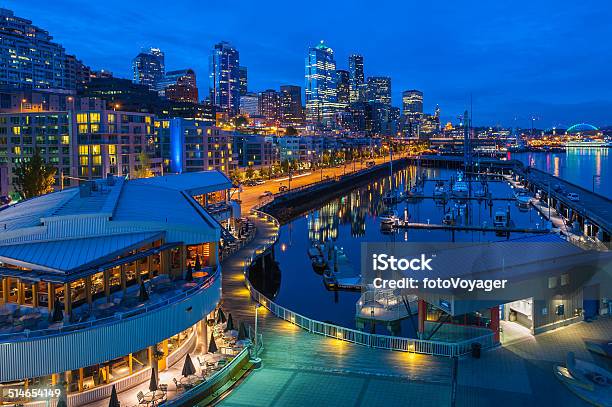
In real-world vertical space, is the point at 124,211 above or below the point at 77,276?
above

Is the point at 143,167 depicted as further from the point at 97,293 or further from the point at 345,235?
the point at 97,293

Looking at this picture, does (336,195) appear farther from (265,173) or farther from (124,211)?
(124,211)

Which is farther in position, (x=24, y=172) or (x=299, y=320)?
(x=24, y=172)

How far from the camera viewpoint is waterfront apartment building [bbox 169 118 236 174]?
356 feet

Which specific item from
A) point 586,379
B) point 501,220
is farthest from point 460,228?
point 586,379

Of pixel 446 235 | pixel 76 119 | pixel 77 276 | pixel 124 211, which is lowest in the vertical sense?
pixel 446 235

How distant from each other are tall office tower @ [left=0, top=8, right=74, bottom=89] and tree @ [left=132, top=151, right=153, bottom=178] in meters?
98.1

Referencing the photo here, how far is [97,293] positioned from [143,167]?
72333 millimetres

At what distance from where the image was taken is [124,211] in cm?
2747

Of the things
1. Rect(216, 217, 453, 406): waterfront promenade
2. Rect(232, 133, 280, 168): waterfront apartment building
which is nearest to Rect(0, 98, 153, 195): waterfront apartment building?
Rect(232, 133, 280, 168): waterfront apartment building

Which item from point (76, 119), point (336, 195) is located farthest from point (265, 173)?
point (76, 119)

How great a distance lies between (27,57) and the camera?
182375 millimetres

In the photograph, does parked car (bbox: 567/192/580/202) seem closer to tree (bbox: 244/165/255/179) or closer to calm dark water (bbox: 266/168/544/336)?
calm dark water (bbox: 266/168/544/336)

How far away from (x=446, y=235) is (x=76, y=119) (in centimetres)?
5865
